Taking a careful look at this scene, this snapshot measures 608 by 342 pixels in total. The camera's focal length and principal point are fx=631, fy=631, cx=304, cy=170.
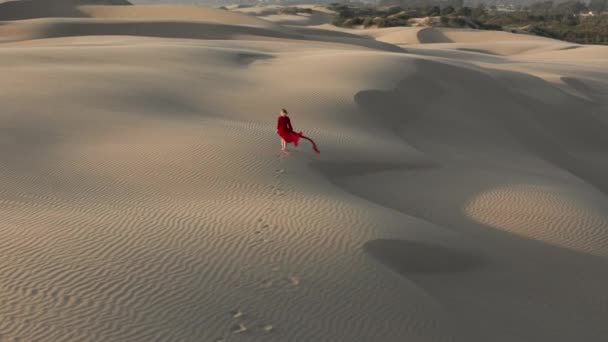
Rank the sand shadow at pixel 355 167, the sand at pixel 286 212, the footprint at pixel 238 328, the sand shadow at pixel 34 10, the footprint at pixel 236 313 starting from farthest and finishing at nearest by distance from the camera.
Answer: the sand shadow at pixel 34 10
the sand shadow at pixel 355 167
the sand at pixel 286 212
the footprint at pixel 236 313
the footprint at pixel 238 328

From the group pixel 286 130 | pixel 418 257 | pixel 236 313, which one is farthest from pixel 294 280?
pixel 286 130

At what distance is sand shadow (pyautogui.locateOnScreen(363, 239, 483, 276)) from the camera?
729cm

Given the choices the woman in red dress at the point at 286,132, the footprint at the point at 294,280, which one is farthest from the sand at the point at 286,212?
the woman in red dress at the point at 286,132

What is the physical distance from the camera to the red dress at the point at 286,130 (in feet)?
35.6

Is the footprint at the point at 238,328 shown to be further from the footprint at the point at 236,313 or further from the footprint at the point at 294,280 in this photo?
the footprint at the point at 294,280

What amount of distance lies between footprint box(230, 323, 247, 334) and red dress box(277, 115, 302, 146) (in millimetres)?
5608

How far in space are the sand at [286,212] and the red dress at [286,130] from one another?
0.31 meters

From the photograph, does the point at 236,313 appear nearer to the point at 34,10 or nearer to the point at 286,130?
the point at 286,130

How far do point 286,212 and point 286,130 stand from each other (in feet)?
9.77

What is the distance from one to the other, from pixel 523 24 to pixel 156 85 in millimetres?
83459

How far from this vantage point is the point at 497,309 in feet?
22.9

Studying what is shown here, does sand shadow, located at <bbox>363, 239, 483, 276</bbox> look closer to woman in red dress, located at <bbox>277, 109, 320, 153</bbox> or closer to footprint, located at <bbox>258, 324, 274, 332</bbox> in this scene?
footprint, located at <bbox>258, 324, 274, 332</bbox>

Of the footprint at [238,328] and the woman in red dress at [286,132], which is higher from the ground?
the woman in red dress at [286,132]

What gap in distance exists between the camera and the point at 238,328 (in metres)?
5.60
